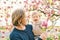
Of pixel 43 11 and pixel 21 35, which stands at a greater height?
pixel 43 11

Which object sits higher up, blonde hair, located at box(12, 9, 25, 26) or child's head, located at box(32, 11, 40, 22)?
blonde hair, located at box(12, 9, 25, 26)

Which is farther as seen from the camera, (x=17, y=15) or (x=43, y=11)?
(x=43, y=11)

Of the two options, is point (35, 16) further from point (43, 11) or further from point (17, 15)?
point (17, 15)

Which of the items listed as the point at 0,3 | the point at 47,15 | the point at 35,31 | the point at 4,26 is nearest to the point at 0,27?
the point at 4,26

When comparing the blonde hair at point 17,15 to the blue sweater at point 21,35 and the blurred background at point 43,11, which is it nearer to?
the blue sweater at point 21,35

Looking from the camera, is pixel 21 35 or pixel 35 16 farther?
pixel 35 16

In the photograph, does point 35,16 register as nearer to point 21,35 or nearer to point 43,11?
point 43,11

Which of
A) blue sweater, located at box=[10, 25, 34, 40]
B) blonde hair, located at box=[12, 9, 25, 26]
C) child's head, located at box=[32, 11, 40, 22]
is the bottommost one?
blue sweater, located at box=[10, 25, 34, 40]

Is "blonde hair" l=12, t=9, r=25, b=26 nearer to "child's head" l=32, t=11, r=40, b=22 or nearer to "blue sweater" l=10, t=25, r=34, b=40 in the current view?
"blue sweater" l=10, t=25, r=34, b=40

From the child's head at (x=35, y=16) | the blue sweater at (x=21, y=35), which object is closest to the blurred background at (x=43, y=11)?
the child's head at (x=35, y=16)

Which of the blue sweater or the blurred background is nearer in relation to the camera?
the blue sweater

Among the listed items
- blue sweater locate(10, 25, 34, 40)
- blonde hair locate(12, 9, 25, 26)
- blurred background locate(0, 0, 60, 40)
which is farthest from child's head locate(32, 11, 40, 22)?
blonde hair locate(12, 9, 25, 26)

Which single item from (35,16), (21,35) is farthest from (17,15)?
(35,16)

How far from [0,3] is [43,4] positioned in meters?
0.57
